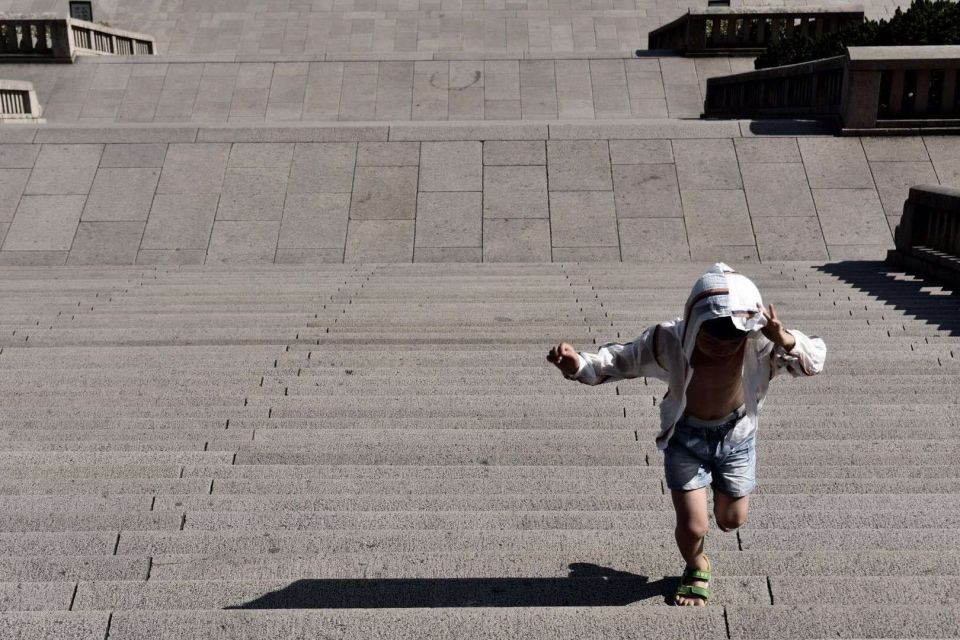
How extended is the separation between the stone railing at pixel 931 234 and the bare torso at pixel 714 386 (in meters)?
6.38

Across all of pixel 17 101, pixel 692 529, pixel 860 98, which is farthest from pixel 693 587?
pixel 17 101

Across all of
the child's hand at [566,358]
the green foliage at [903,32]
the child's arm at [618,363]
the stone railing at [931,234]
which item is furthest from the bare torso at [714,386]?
the green foliage at [903,32]

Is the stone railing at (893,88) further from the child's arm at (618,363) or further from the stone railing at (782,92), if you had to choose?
the child's arm at (618,363)

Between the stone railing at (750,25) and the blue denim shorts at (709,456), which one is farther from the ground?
the blue denim shorts at (709,456)

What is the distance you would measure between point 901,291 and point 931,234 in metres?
1.03

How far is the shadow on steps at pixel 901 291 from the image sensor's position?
360 inches

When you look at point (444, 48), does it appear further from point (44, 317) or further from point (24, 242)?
point (44, 317)

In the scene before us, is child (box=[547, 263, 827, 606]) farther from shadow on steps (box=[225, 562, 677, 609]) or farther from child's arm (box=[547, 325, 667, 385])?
shadow on steps (box=[225, 562, 677, 609])

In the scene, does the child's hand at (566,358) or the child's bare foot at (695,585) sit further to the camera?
the child's bare foot at (695,585)

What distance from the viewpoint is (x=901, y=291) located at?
10.2 m

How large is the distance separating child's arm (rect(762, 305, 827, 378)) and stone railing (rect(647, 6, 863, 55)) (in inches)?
608

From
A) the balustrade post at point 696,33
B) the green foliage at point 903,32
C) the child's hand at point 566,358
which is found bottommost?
the balustrade post at point 696,33

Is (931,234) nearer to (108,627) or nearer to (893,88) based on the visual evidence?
(893,88)

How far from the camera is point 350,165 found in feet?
44.6
